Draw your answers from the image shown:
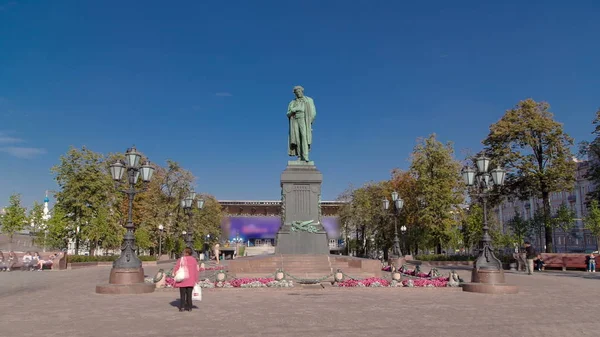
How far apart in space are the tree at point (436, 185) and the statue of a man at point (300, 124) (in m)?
25.7

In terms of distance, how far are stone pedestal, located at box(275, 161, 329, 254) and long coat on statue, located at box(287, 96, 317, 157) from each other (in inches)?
46.7

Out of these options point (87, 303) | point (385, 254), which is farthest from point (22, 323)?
point (385, 254)

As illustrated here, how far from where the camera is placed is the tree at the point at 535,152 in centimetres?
3822

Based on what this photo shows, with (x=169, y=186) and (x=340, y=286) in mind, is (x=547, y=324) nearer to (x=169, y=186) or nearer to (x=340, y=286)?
(x=340, y=286)

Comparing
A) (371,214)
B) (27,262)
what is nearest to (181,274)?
(27,262)

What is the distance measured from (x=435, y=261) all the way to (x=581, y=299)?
32077 mm

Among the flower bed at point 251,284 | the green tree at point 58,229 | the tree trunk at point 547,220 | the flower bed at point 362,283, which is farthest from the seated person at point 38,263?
the tree trunk at point 547,220

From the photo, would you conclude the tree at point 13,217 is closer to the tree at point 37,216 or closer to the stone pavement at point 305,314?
the tree at point 37,216

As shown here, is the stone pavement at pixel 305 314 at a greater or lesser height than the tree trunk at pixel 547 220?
lesser

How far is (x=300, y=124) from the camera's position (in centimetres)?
2488

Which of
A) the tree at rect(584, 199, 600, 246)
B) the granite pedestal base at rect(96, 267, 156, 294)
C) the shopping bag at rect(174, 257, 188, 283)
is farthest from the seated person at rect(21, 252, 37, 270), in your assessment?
the tree at rect(584, 199, 600, 246)

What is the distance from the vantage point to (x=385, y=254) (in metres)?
61.5

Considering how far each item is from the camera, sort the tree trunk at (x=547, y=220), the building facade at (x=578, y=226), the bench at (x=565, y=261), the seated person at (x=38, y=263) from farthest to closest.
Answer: the building facade at (x=578, y=226) → the tree trunk at (x=547, y=220) → the seated person at (x=38, y=263) → the bench at (x=565, y=261)

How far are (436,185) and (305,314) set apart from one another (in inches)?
1534
